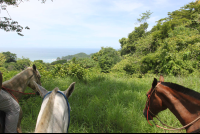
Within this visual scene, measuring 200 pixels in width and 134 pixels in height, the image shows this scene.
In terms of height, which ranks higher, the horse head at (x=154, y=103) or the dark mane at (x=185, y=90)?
the dark mane at (x=185, y=90)

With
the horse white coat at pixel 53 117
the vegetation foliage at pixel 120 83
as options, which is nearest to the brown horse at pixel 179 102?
the vegetation foliage at pixel 120 83

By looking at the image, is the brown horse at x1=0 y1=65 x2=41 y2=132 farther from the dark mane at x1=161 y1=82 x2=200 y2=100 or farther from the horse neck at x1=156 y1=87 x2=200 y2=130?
the dark mane at x1=161 y1=82 x2=200 y2=100

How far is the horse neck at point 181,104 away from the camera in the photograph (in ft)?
4.91

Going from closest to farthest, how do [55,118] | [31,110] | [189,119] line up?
[55,118], [189,119], [31,110]

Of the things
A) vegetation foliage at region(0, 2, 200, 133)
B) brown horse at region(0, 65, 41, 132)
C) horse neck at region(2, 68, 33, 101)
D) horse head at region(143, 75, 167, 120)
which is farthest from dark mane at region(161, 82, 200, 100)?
horse neck at region(2, 68, 33, 101)

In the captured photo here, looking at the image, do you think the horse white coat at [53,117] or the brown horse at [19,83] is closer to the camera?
the horse white coat at [53,117]

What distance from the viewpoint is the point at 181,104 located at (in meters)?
1.61

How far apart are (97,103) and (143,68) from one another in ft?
26.4

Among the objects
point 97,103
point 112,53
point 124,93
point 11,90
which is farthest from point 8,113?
point 112,53

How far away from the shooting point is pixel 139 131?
7.21 feet

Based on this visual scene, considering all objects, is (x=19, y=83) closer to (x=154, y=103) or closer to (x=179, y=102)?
(x=154, y=103)

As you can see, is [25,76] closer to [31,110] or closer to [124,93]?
[31,110]

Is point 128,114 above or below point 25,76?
below

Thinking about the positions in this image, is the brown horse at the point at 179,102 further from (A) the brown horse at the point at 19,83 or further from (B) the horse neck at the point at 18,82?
(B) the horse neck at the point at 18,82
